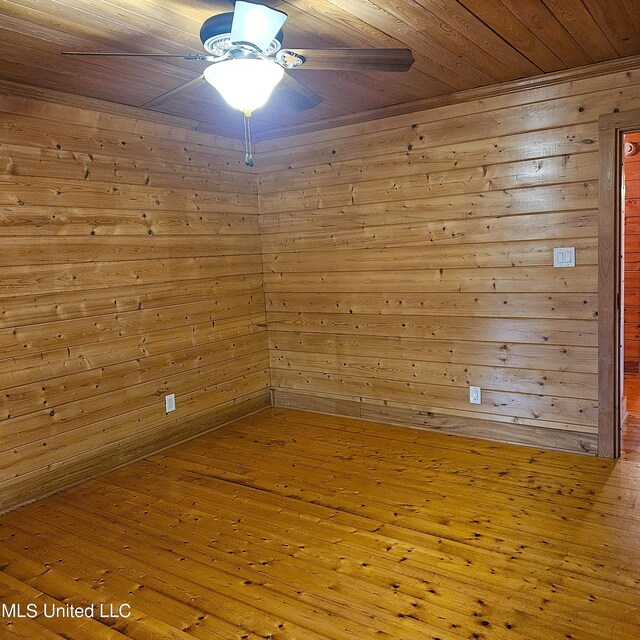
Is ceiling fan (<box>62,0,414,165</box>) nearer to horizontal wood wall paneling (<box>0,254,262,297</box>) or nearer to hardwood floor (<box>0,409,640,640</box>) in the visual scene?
horizontal wood wall paneling (<box>0,254,262,297</box>)

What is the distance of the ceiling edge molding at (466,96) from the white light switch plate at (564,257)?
0.94 metres

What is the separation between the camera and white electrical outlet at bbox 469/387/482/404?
377cm

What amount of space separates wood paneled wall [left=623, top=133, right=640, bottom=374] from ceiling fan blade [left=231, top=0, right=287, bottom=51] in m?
4.73

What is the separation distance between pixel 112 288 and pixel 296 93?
5.90ft

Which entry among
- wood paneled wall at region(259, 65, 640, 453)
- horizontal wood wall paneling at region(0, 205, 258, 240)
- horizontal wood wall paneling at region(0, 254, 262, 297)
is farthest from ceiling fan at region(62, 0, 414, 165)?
wood paneled wall at region(259, 65, 640, 453)

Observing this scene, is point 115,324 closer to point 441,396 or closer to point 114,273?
point 114,273

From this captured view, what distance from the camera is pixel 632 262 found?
18.1ft

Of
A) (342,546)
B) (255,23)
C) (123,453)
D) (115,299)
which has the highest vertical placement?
(255,23)

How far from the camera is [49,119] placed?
10.5 feet

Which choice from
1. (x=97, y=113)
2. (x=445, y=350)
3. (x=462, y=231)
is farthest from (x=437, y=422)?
(x=97, y=113)

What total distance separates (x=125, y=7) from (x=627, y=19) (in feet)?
6.87

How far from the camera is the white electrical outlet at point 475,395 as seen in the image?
12.4ft

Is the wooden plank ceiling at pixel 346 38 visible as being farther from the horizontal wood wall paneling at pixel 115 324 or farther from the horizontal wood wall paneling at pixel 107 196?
the horizontal wood wall paneling at pixel 115 324

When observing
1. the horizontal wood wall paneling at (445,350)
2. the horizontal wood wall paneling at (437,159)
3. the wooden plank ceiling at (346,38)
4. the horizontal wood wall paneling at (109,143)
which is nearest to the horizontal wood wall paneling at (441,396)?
the horizontal wood wall paneling at (445,350)
